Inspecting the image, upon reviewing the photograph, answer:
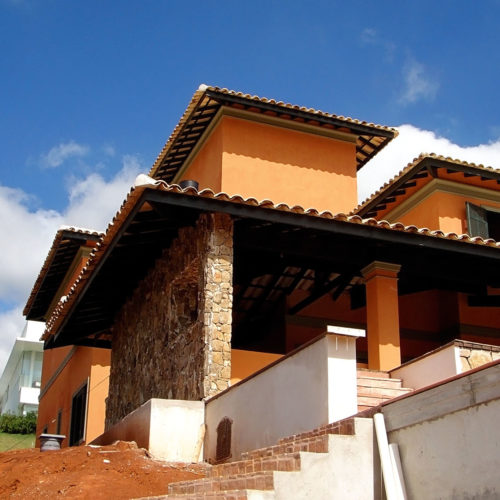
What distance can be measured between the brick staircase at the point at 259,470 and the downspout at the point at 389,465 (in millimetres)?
247

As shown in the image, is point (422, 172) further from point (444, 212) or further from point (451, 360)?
point (451, 360)

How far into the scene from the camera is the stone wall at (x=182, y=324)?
419 inches

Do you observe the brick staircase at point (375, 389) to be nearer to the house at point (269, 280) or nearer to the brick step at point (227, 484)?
the house at point (269, 280)

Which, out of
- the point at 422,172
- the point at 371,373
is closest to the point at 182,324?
the point at 371,373

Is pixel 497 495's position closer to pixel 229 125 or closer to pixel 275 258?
pixel 275 258

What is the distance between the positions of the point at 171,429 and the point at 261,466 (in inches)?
129

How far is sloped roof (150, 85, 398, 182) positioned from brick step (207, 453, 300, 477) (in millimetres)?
9592

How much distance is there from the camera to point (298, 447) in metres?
6.73

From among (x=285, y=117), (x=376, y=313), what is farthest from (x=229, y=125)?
(x=376, y=313)

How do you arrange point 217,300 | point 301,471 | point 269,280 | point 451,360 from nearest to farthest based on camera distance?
point 301,471 → point 451,360 → point 217,300 → point 269,280

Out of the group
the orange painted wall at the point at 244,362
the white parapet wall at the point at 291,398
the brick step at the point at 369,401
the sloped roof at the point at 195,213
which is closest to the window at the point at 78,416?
the sloped roof at the point at 195,213

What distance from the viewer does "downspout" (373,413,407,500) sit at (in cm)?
601

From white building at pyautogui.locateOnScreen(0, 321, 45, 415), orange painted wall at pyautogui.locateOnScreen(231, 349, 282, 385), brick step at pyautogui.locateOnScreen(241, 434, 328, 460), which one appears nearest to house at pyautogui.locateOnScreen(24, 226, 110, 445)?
orange painted wall at pyautogui.locateOnScreen(231, 349, 282, 385)

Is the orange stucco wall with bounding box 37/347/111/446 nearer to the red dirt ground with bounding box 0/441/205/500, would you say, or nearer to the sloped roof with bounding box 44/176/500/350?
the sloped roof with bounding box 44/176/500/350
